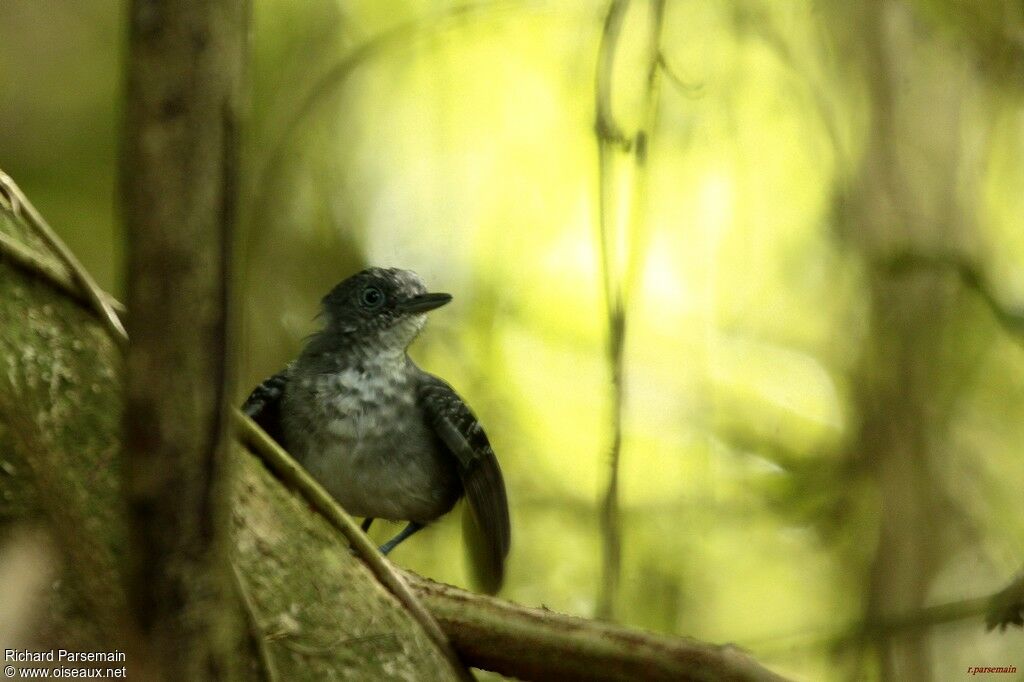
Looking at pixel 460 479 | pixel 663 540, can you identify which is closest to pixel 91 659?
pixel 460 479

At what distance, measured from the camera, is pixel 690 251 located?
3.93 meters

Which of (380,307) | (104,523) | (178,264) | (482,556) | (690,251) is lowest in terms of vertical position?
(104,523)

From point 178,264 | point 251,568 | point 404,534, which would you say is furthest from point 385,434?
point 178,264

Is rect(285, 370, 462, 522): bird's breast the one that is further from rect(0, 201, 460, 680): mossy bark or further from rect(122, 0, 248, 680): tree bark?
rect(122, 0, 248, 680): tree bark

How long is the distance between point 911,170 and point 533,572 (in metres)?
2.09

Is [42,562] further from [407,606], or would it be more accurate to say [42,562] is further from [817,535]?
[817,535]

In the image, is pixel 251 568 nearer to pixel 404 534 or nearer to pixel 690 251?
pixel 404 534

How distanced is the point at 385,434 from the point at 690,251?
1.33 metres

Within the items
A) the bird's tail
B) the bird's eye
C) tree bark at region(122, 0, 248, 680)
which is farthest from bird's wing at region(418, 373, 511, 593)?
tree bark at region(122, 0, 248, 680)

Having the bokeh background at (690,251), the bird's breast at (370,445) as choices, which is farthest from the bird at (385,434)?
the bokeh background at (690,251)

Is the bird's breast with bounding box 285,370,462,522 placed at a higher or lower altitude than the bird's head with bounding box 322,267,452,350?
lower

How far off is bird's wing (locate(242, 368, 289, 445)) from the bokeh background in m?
0.49

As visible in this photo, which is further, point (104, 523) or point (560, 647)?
point (560, 647)

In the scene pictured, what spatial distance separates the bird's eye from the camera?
3719 millimetres
